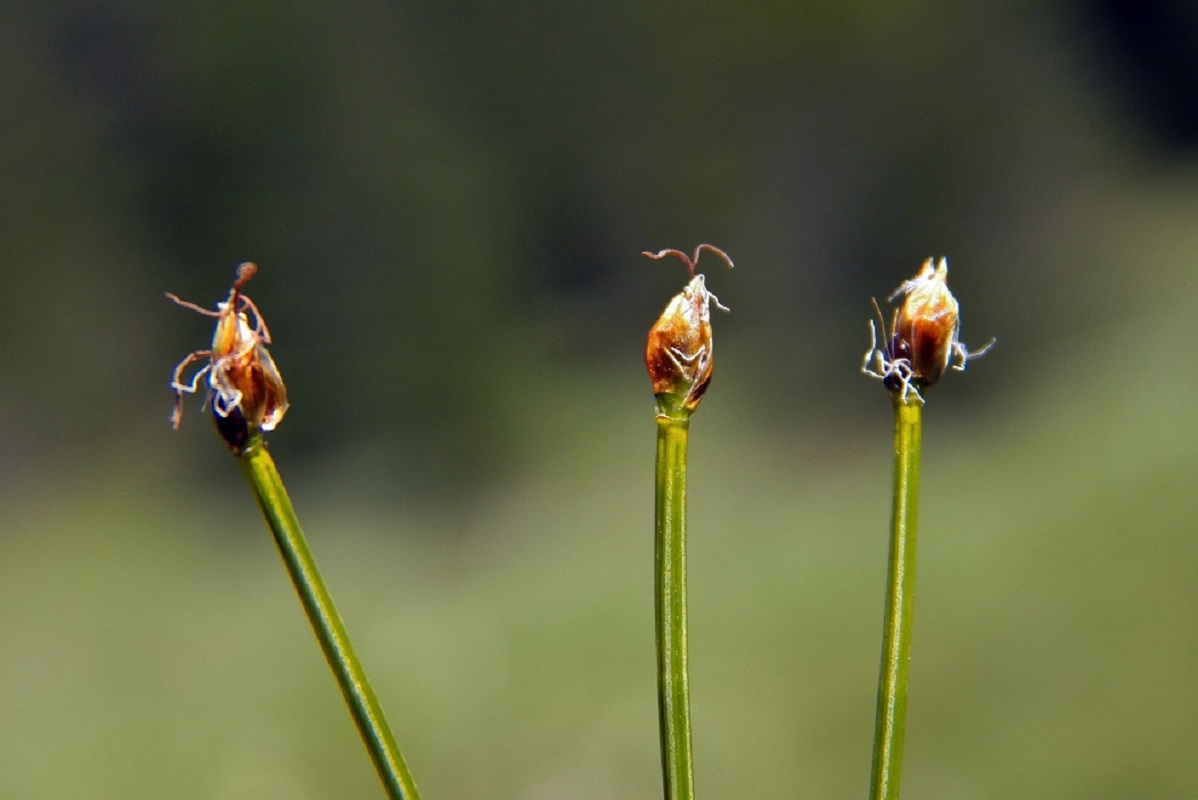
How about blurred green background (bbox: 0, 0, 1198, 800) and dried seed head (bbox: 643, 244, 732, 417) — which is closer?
dried seed head (bbox: 643, 244, 732, 417)

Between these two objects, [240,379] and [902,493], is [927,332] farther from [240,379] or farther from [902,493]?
[240,379]

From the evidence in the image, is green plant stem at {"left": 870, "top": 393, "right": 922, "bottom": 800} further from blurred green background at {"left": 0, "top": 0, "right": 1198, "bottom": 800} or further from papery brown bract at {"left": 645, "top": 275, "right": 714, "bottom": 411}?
blurred green background at {"left": 0, "top": 0, "right": 1198, "bottom": 800}

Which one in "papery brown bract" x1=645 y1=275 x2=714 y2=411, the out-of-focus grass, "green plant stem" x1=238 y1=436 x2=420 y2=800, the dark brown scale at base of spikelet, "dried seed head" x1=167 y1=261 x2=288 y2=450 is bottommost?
"green plant stem" x1=238 y1=436 x2=420 y2=800

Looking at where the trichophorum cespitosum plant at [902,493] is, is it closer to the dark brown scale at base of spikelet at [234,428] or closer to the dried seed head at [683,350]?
the dried seed head at [683,350]

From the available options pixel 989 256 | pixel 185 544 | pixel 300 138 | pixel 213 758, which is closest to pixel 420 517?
pixel 185 544

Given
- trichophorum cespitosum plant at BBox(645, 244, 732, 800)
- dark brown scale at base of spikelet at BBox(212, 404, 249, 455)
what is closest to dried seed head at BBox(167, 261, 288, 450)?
dark brown scale at base of spikelet at BBox(212, 404, 249, 455)

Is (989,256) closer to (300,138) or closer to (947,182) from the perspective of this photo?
(947,182)
